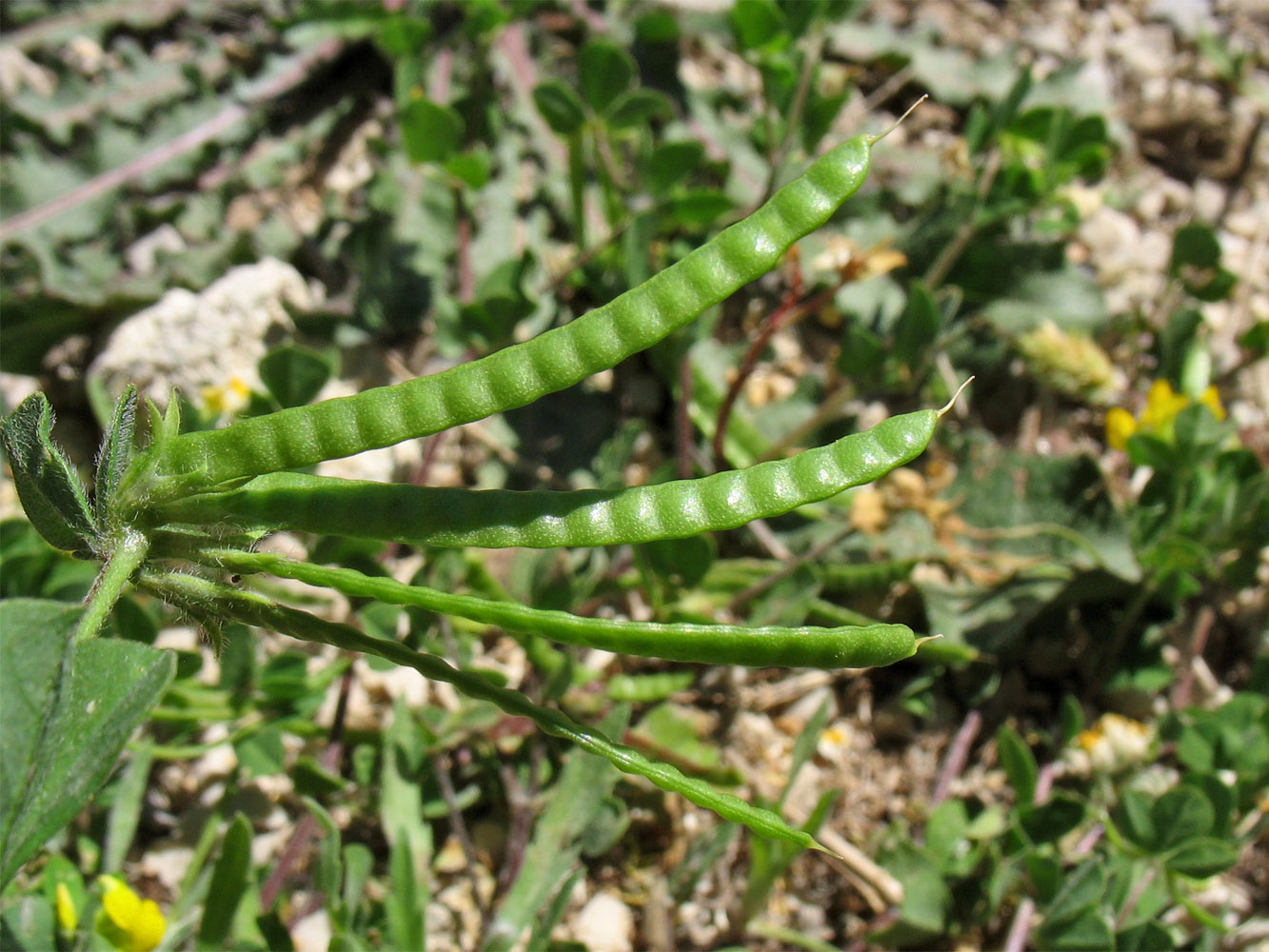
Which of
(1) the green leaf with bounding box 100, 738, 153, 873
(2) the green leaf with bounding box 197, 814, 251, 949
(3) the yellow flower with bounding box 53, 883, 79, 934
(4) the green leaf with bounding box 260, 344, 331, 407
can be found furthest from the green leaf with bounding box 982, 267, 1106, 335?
(3) the yellow flower with bounding box 53, 883, 79, 934

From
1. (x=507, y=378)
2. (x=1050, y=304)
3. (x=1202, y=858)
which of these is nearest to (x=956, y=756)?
(x=1202, y=858)

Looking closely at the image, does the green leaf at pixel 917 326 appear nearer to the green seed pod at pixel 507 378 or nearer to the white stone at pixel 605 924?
the green seed pod at pixel 507 378

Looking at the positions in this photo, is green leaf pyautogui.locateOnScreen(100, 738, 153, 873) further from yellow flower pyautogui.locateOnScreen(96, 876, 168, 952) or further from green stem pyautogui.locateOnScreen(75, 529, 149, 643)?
green stem pyautogui.locateOnScreen(75, 529, 149, 643)

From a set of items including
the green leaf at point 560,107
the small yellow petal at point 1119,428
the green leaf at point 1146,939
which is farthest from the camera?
the small yellow petal at point 1119,428

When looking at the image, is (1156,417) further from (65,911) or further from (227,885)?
(65,911)

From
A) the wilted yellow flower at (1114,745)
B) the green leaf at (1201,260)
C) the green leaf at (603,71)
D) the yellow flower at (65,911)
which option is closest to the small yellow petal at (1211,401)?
the green leaf at (1201,260)

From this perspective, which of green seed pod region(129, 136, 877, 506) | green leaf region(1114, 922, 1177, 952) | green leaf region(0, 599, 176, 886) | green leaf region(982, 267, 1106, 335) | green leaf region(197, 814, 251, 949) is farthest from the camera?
green leaf region(982, 267, 1106, 335)
